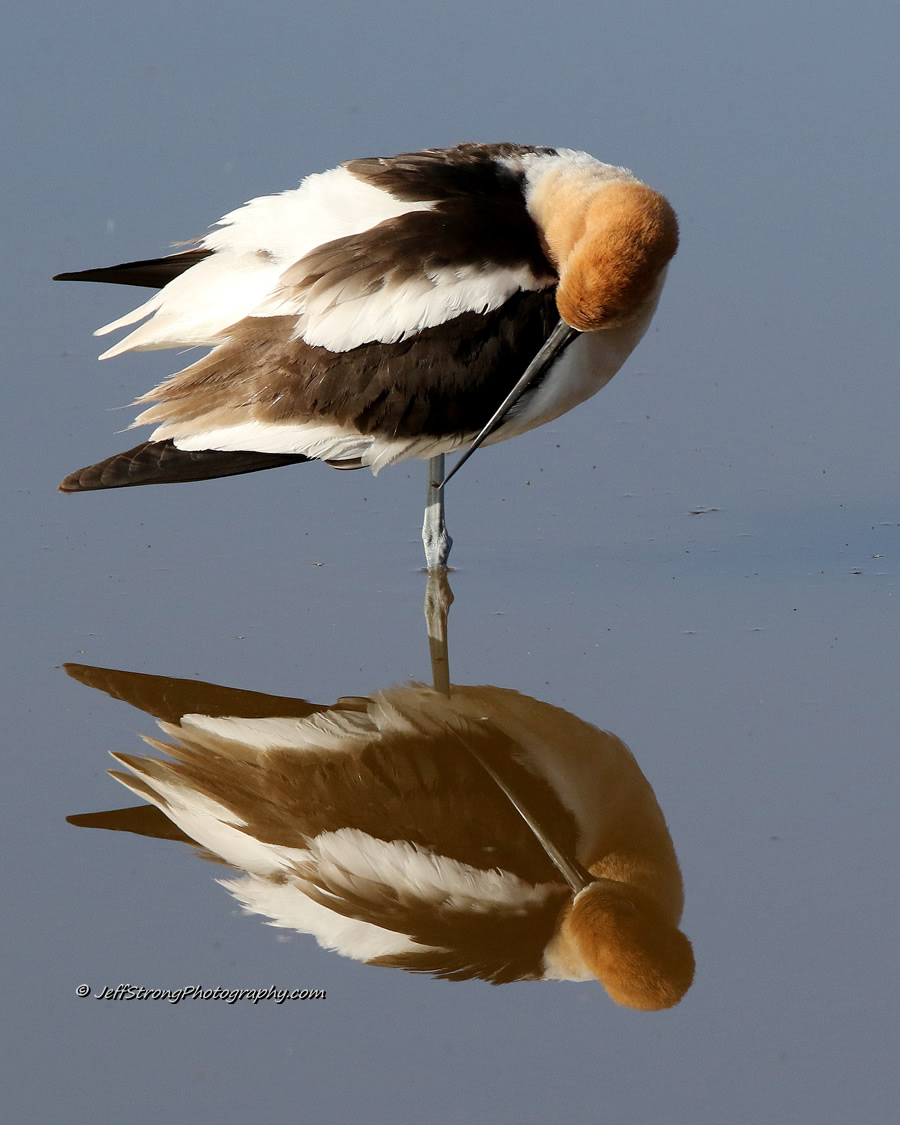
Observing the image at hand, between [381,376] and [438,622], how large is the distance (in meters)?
0.90

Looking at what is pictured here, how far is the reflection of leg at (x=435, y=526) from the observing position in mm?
6617

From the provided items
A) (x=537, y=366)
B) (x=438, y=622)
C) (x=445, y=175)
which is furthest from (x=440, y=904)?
(x=445, y=175)

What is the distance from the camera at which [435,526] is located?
6.62 m

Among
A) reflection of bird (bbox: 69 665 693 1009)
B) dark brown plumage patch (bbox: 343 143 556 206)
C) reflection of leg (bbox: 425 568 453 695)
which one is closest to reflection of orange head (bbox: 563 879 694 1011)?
reflection of bird (bbox: 69 665 693 1009)

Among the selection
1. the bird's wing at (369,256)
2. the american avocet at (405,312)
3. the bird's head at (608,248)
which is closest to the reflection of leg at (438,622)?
the american avocet at (405,312)

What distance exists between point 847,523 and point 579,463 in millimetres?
1180

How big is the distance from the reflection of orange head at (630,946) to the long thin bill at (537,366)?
79.0 inches

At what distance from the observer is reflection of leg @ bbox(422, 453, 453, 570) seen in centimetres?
662

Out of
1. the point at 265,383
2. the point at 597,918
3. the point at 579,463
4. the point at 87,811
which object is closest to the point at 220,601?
the point at 265,383

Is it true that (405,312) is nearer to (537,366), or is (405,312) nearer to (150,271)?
(537,366)

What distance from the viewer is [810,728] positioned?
5605mm

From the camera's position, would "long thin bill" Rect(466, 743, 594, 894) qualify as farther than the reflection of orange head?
Yes

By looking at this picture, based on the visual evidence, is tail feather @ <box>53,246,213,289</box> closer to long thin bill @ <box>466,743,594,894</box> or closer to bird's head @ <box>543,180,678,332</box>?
bird's head @ <box>543,180,678,332</box>

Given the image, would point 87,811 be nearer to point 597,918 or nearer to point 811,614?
point 597,918
